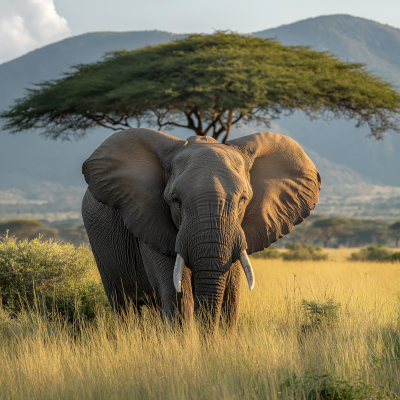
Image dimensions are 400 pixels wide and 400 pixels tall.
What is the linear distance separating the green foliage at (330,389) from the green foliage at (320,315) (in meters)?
1.93

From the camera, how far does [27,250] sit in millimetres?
8109

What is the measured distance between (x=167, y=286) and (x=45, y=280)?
393 cm

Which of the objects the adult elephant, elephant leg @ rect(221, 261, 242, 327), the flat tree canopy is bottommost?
elephant leg @ rect(221, 261, 242, 327)

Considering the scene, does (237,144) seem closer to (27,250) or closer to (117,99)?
(27,250)

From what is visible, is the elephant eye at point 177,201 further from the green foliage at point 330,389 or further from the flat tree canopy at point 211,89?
the flat tree canopy at point 211,89

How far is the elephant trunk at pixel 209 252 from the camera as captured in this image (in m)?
3.96

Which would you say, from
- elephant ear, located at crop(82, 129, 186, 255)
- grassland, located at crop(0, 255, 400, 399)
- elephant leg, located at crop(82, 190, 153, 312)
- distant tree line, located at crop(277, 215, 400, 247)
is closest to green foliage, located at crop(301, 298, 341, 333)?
grassland, located at crop(0, 255, 400, 399)

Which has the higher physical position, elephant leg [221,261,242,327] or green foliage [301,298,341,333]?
elephant leg [221,261,242,327]

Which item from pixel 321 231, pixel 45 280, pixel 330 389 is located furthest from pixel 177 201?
pixel 321 231

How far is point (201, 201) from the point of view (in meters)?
4.02

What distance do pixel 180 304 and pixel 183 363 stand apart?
0.63 m

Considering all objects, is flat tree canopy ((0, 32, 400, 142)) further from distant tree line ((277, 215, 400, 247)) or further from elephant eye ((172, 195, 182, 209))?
distant tree line ((277, 215, 400, 247))

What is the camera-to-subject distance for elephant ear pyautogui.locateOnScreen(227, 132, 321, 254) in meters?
4.64

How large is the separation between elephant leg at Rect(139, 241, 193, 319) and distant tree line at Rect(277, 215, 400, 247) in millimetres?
45355
